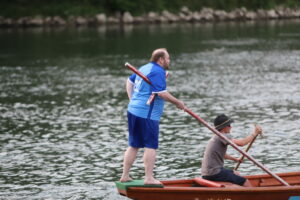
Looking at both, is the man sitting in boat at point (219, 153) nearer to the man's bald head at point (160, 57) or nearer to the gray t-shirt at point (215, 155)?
the gray t-shirt at point (215, 155)

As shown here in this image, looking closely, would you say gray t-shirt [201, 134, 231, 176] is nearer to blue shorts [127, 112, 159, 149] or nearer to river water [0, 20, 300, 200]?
blue shorts [127, 112, 159, 149]

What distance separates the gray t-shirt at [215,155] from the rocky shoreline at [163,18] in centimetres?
7033

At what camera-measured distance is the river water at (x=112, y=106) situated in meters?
19.1

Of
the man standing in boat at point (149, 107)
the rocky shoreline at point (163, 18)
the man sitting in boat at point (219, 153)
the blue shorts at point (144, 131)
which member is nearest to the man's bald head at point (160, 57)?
the man standing in boat at point (149, 107)

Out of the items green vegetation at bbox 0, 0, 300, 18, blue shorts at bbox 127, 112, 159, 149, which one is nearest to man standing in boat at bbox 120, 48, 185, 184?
blue shorts at bbox 127, 112, 159, 149

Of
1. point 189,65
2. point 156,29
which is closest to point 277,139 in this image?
point 189,65

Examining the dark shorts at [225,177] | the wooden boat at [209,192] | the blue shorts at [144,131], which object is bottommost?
the wooden boat at [209,192]

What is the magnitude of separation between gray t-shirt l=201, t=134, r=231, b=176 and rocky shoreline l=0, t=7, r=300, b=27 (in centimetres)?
7033

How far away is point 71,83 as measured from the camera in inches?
1507

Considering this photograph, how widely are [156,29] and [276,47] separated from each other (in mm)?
23391

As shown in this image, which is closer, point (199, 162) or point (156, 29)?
point (199, 162)

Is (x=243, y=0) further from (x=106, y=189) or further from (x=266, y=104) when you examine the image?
(x=106, y=189)

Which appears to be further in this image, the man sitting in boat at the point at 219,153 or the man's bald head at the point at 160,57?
the man sitting in boat at the point at 219,153

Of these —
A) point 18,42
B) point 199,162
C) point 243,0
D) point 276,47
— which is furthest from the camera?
point 243,0
